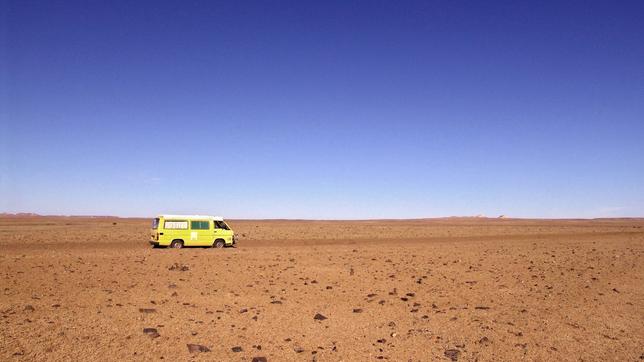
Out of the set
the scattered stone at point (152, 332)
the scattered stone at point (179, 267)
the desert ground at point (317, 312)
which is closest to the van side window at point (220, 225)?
the desert ground at point (317, 312)

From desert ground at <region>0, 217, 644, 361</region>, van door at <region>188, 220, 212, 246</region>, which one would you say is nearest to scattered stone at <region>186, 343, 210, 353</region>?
desert ground at <region>0, 217, 644, 361</region>

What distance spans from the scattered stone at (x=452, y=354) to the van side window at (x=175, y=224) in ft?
91.4

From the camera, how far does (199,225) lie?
1363 inches

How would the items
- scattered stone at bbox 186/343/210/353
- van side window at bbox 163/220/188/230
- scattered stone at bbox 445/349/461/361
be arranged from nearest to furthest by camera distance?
1. scattered stone at bbox 445/349/461/361
2. scattered stone at bbox 186/343/210/353
3. van side window at bbox 163/220/188/230

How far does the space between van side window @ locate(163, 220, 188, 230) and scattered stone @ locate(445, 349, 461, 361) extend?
27.9 meters

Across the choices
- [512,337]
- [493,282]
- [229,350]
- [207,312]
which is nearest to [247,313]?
[207,312]

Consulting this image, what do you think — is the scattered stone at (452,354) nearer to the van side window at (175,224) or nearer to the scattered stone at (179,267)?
the scattered stone at (179,267)

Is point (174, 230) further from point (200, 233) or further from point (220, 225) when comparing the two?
point (220, 225)

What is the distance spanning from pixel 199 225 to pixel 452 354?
1120 inches

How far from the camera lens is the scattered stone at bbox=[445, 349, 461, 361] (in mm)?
8531

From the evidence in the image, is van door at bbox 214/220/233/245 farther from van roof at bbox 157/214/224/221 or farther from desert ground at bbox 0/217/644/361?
desert ground at bbox 0/217/644/361

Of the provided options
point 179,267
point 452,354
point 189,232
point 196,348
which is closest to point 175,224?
point 189,232

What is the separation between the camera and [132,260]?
22734mm

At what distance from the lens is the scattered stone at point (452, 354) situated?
8531 mm
